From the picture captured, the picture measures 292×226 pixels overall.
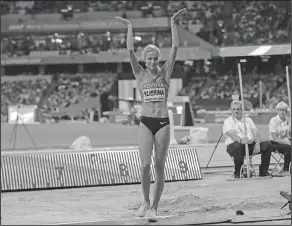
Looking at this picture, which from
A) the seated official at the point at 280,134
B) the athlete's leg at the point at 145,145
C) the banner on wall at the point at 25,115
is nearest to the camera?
the athlete's leg at the point at 145,145

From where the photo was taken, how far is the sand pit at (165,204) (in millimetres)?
5629

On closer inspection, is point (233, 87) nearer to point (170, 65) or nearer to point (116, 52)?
point (116, 52)

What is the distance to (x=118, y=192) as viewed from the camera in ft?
27.6

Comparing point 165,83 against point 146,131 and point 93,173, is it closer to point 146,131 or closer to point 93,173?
point 146,131

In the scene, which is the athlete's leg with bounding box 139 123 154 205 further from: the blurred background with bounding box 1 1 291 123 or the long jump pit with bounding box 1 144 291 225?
the blurred background with bounding box 1 1 291 123

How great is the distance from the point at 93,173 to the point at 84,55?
104 feet

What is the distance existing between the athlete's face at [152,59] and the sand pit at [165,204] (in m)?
1.45

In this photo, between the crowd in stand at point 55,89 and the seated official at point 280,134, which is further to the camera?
the crowd in stand at point 55,89

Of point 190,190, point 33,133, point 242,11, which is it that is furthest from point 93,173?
point 242,11

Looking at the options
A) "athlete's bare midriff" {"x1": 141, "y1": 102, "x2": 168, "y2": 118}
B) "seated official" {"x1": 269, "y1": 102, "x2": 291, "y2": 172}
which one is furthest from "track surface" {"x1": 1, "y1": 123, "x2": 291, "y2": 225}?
"athlete's bare midriff" {"x1": 141, "y1": 102, "x2": 168, "y2": 118}

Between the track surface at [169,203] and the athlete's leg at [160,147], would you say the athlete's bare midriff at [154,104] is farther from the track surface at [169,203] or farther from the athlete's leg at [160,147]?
the track surface at [169,203]

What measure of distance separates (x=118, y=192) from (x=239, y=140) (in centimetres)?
234

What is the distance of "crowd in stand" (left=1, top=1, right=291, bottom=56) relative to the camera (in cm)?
3566

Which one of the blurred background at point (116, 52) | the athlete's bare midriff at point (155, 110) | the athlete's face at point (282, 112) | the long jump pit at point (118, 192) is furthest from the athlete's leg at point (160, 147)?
the blurred background at point (116, 52)
